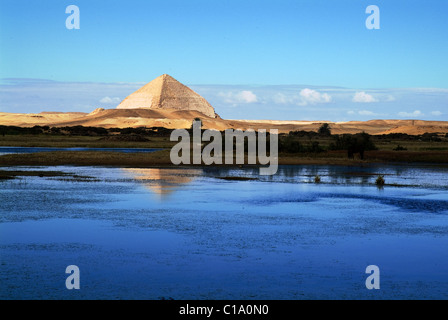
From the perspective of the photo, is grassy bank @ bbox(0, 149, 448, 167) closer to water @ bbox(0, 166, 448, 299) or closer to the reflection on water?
the reflection on water

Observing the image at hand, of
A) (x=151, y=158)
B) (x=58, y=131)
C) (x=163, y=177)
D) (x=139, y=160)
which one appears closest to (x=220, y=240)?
(x=163, y=177)

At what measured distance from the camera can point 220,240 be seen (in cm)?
1591

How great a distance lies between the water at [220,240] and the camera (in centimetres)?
1169

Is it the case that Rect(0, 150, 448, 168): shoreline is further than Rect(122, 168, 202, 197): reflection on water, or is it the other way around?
Rect(0, 150, 448, 168): shoreline

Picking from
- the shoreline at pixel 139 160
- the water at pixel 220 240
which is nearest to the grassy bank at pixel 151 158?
the shoreline at pixel 139 160

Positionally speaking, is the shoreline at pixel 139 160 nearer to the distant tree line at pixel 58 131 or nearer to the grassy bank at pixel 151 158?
the grassy bank at pixel 151 158

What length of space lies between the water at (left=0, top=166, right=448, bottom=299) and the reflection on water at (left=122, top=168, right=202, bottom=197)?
0.34m

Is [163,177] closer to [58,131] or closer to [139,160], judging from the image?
[139,160]

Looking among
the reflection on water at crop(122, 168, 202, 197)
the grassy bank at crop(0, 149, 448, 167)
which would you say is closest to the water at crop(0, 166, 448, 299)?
the reflection on water at crop(122, 168, 202, 197)

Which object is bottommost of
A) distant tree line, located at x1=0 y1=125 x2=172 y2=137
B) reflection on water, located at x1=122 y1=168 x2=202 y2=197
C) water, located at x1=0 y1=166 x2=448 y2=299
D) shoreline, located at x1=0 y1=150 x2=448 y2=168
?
water, located at x1=0 y1=166 x2=448 y2=299

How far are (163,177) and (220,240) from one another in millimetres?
18607

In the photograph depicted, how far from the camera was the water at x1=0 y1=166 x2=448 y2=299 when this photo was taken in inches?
460
